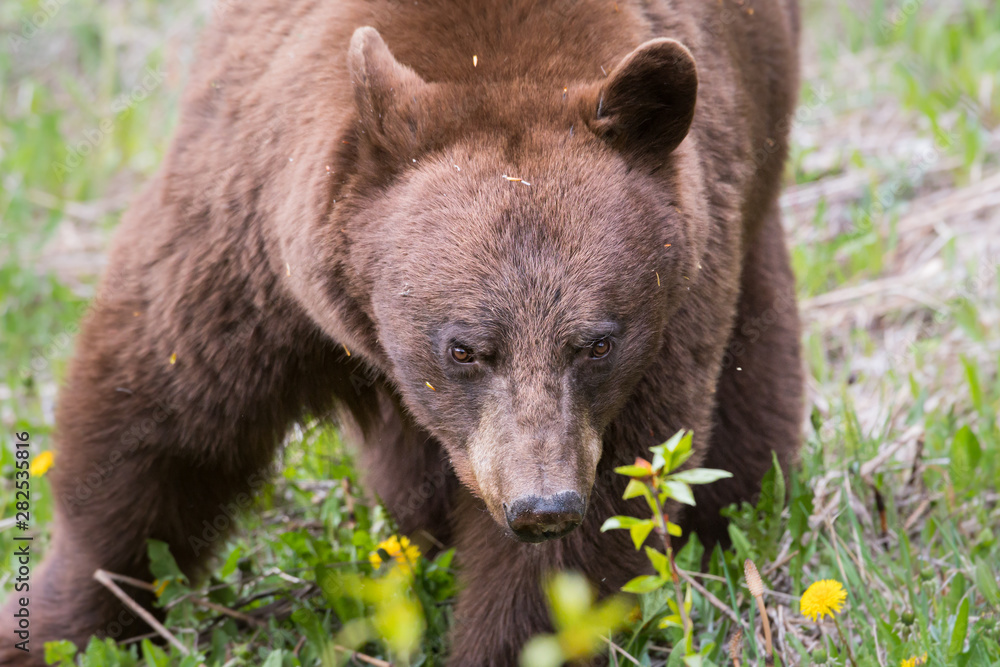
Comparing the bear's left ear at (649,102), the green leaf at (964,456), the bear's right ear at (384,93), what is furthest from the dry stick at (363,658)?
the green leaf at (964,456)

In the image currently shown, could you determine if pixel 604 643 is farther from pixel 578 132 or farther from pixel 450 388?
pixel 578 132

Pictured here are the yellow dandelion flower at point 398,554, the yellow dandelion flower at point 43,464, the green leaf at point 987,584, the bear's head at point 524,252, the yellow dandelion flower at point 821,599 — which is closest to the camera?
the bear's head at point 524,252

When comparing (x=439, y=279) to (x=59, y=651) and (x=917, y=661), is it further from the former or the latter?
(x=59, y=651)

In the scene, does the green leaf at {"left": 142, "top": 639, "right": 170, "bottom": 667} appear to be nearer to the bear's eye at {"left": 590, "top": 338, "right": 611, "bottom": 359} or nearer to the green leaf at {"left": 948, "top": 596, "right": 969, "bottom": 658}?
the bear's eye at {"left": 590, "top": 338, "right": 611, "bottom": 359}

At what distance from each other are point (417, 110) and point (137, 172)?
4841mm

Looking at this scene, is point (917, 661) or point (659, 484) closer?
point (659, 484)

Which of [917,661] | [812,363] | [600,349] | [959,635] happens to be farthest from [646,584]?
[812,363]

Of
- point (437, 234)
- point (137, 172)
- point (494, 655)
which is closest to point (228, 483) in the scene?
point (494, 655)

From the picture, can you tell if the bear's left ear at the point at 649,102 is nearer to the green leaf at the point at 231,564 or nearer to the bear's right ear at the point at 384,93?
the bear's right ear at the point at 384,93

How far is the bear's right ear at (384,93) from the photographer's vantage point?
2.65 m

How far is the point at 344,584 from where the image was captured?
339 centimetres

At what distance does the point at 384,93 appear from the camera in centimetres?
268

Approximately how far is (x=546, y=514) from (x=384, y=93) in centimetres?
103

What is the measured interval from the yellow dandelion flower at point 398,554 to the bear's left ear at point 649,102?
1434 millimetres
